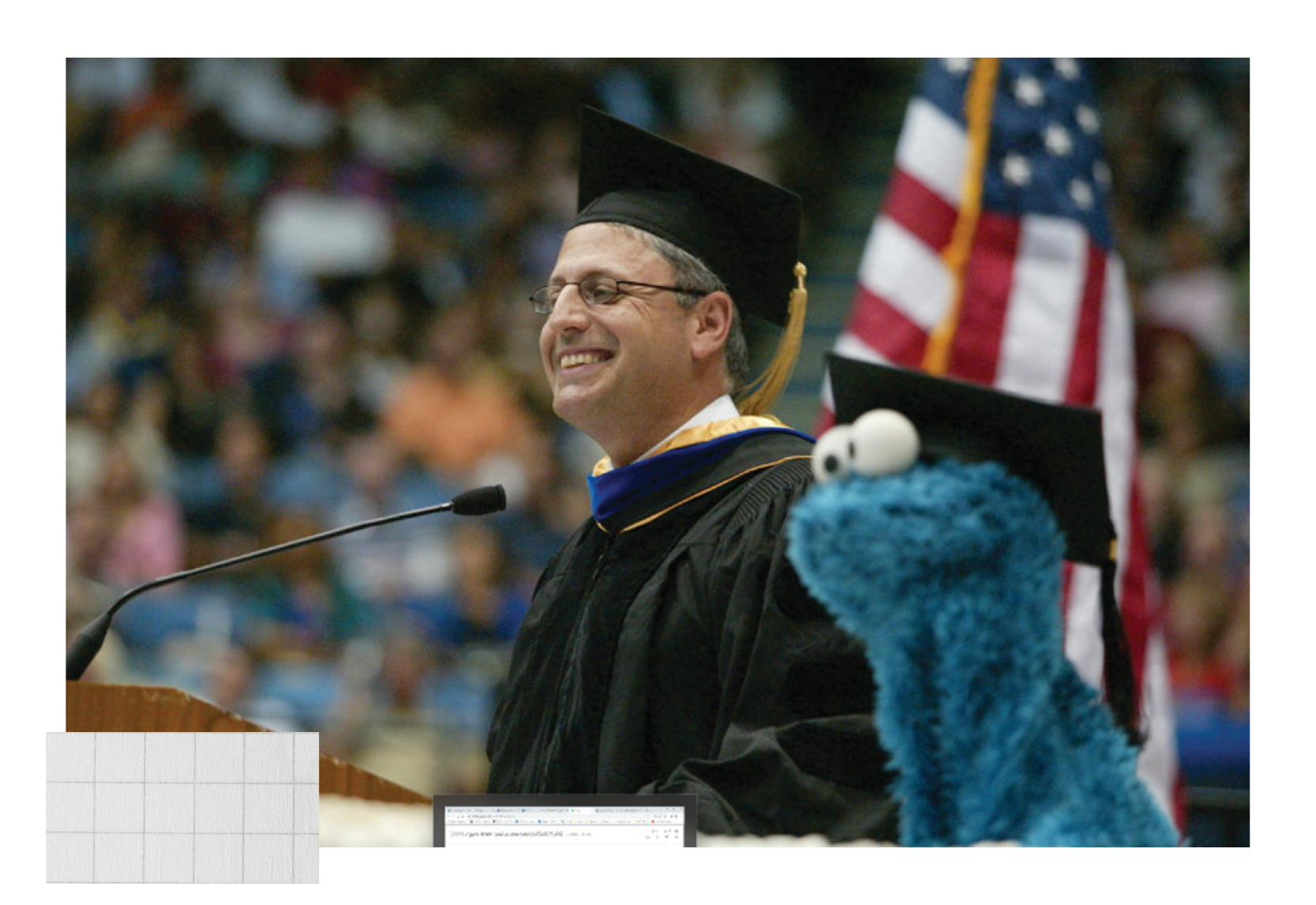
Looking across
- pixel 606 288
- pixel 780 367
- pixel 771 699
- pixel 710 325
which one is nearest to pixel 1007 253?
pixel 780 367

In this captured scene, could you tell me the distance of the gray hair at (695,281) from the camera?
8.39 ft

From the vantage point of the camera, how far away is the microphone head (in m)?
2.46

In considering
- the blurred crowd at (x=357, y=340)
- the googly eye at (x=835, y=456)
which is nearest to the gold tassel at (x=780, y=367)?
the blurred crowd at (x=357, y=340)

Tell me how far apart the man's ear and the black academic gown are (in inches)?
7.3

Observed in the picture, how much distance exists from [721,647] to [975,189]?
5.50 ft

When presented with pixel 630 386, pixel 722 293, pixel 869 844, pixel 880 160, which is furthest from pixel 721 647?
pixel 880 160

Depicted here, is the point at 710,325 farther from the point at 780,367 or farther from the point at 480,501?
the point at 480,501

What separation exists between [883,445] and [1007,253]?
2086 millimetres

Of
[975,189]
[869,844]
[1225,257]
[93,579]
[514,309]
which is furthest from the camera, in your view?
→ [514,309]

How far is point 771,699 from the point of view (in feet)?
6.66

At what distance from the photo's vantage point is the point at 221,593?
3904mm

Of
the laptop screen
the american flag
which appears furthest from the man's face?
the american flag

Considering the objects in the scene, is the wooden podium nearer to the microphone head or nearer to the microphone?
the microphone
